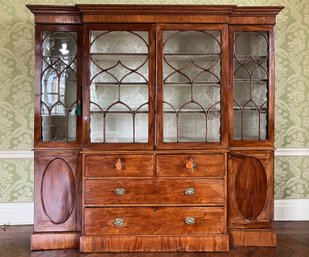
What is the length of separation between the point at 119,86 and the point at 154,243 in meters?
1.24

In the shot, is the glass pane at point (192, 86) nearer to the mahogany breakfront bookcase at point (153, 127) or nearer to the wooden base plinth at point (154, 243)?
the mahogany breakfront bookcase at point (153, 127)

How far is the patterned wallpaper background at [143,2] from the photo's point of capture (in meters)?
3.54

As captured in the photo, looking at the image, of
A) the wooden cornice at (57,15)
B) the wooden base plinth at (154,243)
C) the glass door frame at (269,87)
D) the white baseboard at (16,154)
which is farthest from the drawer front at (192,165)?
the white baseboard at (16,154)

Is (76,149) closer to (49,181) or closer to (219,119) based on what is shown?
(49,181)

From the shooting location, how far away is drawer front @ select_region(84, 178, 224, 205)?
9.50 ft

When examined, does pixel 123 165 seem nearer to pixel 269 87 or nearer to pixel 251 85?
pixel 251 85

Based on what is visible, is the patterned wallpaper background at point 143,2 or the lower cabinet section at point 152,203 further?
the patterned wallpaper background at point 143,2

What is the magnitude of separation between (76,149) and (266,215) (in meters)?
1.62

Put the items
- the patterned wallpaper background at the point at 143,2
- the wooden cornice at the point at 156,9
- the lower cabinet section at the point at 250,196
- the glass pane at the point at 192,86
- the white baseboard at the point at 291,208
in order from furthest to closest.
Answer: the white baseboard at the point at 291,208, the patterned wallpaper background at the point at 143,2, the lower cabinet section at the point at 250,196, the glass pane at the point at 192,86, the wooden cornice at the point at 156,9

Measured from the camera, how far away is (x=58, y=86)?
3.03 meters

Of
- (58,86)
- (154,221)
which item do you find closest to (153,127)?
(154,221)

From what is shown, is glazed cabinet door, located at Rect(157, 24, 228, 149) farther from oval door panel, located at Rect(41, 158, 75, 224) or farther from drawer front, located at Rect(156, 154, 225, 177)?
oval door panel, located at Rect(41, 158, 75, 224)

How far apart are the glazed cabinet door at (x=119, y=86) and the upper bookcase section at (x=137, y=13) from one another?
0.07 m

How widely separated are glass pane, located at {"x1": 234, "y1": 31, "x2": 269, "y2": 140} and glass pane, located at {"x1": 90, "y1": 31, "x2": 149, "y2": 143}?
0.75 meters
